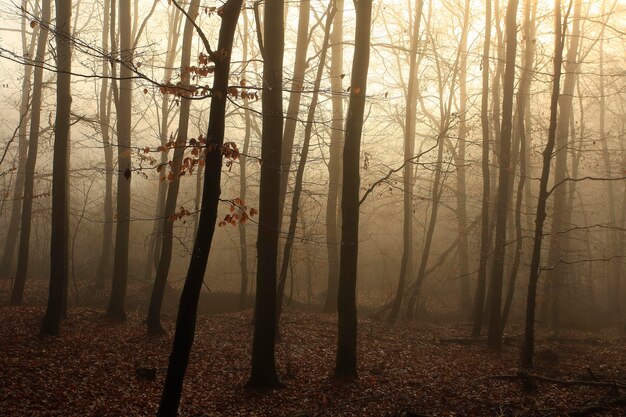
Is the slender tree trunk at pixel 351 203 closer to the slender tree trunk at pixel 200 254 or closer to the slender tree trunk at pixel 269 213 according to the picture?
the slender tree trunk at pixel 269 213

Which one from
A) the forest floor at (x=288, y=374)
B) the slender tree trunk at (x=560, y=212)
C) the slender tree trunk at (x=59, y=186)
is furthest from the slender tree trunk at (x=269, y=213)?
the slender tree trunk at (x=560, y=212)

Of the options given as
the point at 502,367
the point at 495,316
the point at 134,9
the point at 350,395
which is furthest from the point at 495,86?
the point at 134,9

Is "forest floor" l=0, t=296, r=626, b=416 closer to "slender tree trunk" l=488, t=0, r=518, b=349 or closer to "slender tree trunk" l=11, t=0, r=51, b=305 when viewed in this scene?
"slender tree trunk" l=488, t=0, r=518, b=349

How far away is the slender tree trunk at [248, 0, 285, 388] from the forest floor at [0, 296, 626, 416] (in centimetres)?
55

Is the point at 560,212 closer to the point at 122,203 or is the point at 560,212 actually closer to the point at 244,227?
the point at 244,227

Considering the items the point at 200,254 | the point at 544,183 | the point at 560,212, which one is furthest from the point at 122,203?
the point at 560,212

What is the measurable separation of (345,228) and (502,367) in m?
5.09

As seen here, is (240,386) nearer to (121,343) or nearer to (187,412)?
(187,412)

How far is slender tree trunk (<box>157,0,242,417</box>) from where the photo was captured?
6719mm

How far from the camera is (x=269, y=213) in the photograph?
9.20 m

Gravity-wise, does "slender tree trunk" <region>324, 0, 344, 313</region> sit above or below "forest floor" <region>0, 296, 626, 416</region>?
above

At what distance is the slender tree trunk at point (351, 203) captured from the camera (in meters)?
10.1

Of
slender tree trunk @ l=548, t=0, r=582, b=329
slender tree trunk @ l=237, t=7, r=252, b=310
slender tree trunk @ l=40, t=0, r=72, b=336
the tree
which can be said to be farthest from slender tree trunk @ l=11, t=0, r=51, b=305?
slender tree trunk @ l=548, t=0, r=582, b=329

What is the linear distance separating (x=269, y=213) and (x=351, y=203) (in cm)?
170
